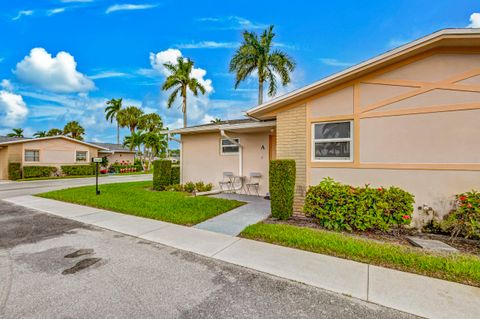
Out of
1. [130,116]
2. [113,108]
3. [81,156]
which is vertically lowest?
[81,156]

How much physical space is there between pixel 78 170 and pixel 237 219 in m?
23.4

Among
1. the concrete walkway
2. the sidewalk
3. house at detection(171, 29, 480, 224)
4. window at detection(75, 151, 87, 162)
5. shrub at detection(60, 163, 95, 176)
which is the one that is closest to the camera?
the sidewalk

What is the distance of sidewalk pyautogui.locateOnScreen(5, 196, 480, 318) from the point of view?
243cm

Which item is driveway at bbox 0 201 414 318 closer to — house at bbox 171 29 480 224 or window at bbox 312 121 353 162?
house at bbox 171 29 480 224

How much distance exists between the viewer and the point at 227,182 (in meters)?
9.91

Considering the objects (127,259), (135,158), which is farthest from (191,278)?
(135,158)

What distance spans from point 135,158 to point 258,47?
27.0 meters

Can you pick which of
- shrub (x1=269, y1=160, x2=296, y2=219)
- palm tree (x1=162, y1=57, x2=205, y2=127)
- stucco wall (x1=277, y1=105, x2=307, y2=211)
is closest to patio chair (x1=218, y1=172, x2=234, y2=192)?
stucco wall (x1=277, y1=105, x2=307, y2=211)

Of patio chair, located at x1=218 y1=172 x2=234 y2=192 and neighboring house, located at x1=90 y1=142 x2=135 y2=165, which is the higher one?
neighboring house, located at x1=90 y1=142 x2=135 y2=165

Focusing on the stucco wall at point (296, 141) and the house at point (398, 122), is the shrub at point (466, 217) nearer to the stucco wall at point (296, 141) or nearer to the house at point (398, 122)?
the house at point (398, 122)

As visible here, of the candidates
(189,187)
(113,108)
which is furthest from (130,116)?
(189,187)

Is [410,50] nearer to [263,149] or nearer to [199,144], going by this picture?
[263,149]

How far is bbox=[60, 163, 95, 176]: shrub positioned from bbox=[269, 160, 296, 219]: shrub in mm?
24043

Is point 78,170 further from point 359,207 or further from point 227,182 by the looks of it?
point 359,207
